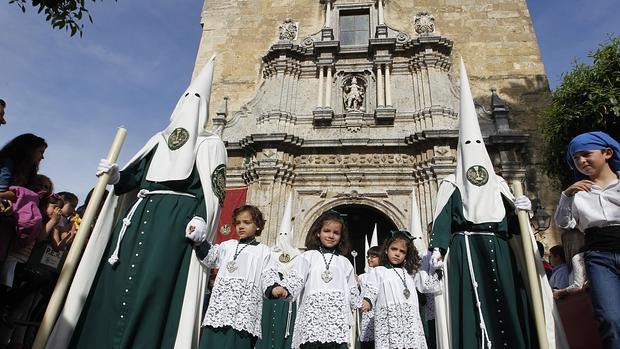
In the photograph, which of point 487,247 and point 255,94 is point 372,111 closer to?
point 255,94

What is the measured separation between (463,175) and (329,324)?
1807 mm

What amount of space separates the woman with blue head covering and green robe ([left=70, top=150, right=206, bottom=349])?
254cm

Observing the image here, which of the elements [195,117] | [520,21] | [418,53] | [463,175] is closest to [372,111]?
[418,53]

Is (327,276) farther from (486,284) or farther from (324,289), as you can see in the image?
(486,284)

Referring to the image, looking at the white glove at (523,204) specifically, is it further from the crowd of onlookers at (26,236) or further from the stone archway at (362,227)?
the stone archway at (362,227)

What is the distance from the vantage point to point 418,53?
36.6 ft

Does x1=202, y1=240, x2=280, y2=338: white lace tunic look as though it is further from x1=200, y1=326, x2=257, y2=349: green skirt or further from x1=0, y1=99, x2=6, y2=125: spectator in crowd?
x1=0, y1=99, x2=6, y2=125: spectator in crowd

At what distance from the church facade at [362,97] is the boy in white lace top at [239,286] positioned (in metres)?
5.89

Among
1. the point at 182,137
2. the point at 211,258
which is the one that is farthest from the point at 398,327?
the point at 182,137

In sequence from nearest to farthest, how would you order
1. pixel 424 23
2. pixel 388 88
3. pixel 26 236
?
pixel 26 236
pixel 388 88
pixel 424 23

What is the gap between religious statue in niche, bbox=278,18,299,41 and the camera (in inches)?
467

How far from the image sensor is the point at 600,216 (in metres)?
2.54

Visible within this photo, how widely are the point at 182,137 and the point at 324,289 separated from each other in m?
1.62

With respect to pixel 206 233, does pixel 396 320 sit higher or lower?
lower
